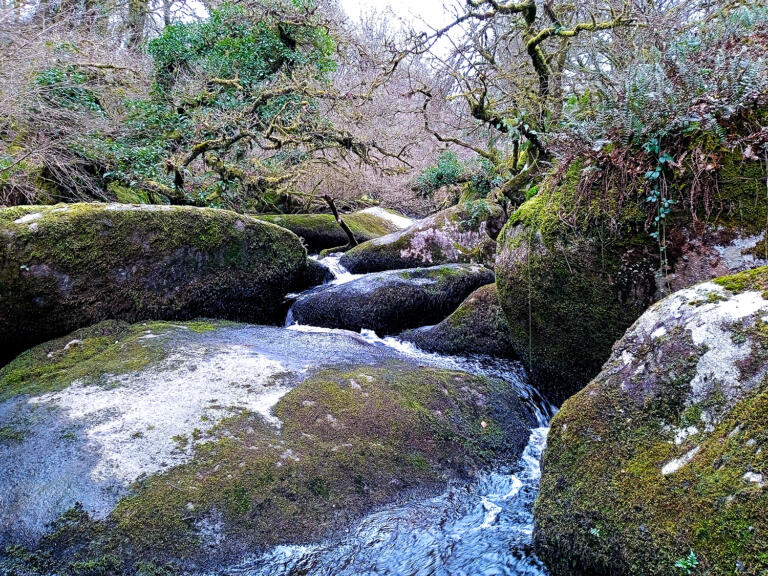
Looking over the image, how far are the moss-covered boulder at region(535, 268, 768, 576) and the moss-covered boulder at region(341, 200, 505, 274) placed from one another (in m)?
7.06

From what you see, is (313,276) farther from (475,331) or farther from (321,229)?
(321,229)

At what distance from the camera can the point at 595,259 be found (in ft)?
11.7

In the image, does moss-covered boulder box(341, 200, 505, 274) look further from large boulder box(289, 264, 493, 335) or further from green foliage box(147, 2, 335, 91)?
green foliage box(147, 2, 335, 91)

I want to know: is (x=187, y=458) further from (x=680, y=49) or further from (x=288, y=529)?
(x=680, y=49)

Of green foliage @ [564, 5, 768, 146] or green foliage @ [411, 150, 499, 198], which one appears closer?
green foliage @ [564, 5, 768, 146]

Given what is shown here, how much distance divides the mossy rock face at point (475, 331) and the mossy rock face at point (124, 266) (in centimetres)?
268

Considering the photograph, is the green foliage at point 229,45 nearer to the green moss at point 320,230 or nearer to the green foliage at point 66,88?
the green moss at point 320,230

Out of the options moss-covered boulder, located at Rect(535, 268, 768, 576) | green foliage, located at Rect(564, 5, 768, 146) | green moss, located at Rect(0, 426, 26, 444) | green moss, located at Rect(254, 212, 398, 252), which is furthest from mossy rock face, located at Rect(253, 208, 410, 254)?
moss-covered boulder, located at Rect(535, 268, 768, 576)

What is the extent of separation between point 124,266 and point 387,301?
11.7 feet

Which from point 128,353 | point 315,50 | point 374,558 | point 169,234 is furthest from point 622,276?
point 315,50

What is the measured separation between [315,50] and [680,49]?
12763 millimetres

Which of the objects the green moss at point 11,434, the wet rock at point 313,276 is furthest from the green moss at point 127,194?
the green moss at point 11,434

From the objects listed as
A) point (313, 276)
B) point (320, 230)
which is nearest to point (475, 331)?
point (313, 276)

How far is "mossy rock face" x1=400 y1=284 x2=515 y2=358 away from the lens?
5.78 metres
